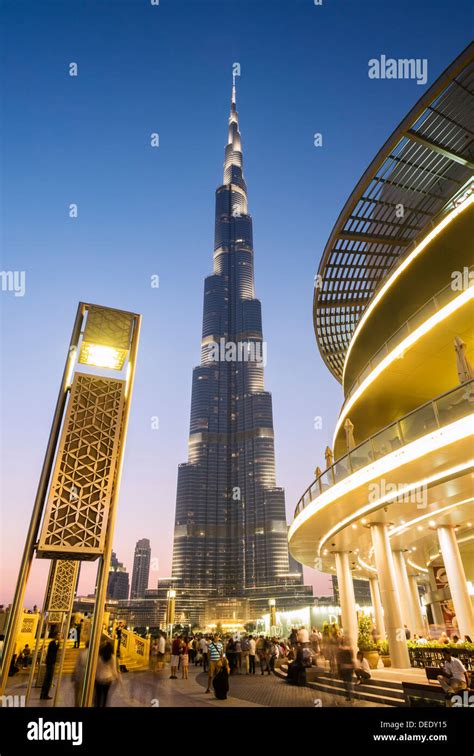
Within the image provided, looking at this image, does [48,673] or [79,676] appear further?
[48,673]

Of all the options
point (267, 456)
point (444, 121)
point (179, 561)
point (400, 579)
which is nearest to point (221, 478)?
point (267, 456)

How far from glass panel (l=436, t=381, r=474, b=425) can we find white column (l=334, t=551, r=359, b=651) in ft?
43.4

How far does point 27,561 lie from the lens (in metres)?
5.29

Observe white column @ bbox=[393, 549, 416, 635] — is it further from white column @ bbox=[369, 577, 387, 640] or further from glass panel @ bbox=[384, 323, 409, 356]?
glass panel @ bbox=[384, 323, 409, 356]

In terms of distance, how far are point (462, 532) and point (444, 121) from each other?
19.0 metres

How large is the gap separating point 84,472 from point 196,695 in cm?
856

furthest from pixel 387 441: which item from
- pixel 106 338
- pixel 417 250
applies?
pixel 106 338

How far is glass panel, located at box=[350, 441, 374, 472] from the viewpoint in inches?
515

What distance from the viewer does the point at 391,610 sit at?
14.6 meters

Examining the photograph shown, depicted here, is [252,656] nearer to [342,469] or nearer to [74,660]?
[74,660]

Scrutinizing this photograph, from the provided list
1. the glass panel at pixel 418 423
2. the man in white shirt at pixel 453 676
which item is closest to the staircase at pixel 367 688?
the man in white shirt at pixel 453 676

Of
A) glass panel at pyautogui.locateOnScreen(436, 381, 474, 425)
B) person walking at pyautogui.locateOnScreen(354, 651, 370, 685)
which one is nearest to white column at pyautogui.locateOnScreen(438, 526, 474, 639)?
person walking at pyautogui.locateOnScreen(354, 651, 370, 685)

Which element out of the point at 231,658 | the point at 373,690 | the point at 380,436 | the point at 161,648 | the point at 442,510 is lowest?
the point at 373,690

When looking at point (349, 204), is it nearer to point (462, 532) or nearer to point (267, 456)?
point (462, 532)
